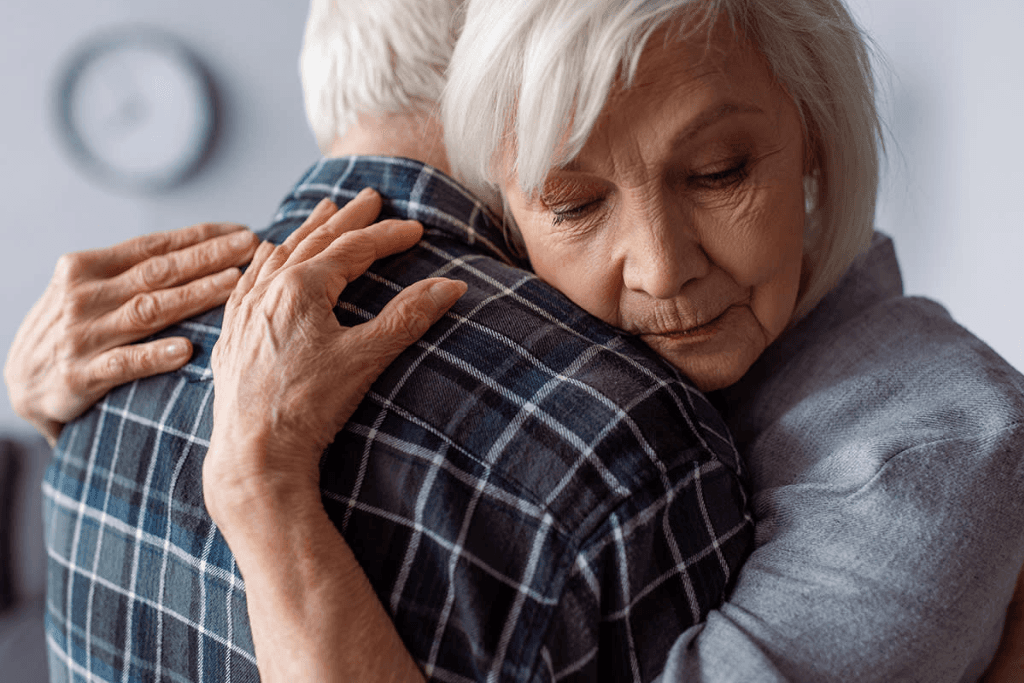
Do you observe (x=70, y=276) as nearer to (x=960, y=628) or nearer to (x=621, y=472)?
(x=621, y=472)

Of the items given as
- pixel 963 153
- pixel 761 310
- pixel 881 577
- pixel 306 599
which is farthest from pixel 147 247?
pixel 963 153

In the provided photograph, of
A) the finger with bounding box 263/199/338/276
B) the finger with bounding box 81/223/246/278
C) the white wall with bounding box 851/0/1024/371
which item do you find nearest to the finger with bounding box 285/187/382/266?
the finger with bounding box 263/199/338/276

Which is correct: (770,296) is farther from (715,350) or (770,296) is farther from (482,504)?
(482,504)

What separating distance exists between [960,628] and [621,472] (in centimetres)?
38

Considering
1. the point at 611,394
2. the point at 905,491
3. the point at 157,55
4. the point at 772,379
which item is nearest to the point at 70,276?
the point at 611,394

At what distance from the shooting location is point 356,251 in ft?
2.76

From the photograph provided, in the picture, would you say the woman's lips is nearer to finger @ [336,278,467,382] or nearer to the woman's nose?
the woman's nose

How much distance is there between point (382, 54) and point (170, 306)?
0.45 meters

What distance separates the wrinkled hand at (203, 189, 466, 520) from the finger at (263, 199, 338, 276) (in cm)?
4

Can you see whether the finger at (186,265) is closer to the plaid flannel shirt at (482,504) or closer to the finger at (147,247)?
the finger at (147,247)

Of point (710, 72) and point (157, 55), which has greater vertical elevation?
point (157, 55)

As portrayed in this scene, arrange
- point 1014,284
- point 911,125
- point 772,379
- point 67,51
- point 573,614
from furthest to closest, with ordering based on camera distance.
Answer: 1. point 67,51
2. point 911,125
3. point 1014,284
4. point 772,379
5. point 573,614

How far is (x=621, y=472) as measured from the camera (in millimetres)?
710

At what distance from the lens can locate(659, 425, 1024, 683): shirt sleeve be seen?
0.68m
